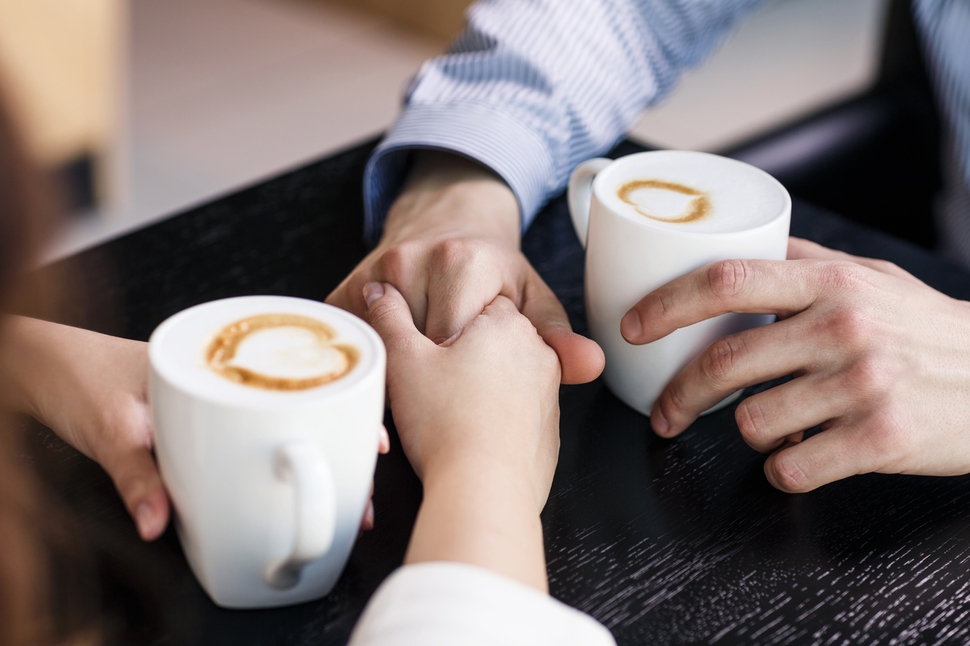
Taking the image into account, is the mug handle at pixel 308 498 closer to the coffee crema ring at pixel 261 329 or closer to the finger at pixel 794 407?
the coffee crema ring at pixel 261 329

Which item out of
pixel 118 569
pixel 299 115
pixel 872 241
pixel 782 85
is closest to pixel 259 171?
pixel 299 115

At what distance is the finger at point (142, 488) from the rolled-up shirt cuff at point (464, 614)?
0.11 m

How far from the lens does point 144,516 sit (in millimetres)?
402

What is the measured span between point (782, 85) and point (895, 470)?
247 centimetres

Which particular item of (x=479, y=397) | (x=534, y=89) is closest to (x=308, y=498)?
(x=479, y=397)

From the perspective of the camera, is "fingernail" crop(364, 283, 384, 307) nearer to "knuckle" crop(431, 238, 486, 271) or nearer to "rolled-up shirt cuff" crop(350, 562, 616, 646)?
"knuckle" crop(431, 238, 486, 271)

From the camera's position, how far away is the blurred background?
197cm

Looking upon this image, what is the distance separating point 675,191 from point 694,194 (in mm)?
11

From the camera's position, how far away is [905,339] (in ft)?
1.69

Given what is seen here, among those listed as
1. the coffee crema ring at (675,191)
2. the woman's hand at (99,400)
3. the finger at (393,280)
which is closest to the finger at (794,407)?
the coffee crema ring at (675,191)

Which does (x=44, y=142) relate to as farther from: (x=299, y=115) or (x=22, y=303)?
(x=299, y=115)

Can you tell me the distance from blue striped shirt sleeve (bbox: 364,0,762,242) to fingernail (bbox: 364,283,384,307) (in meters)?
0.18

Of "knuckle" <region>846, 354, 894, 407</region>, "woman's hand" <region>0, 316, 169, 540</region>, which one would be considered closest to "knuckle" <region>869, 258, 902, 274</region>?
"knuckle" <region>846, 354, 894, 407</region>

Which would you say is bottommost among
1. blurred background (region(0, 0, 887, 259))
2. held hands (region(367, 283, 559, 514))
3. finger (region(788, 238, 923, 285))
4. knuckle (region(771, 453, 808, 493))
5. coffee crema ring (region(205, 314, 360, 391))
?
blurred background (region(0, 0, 887, 259))
